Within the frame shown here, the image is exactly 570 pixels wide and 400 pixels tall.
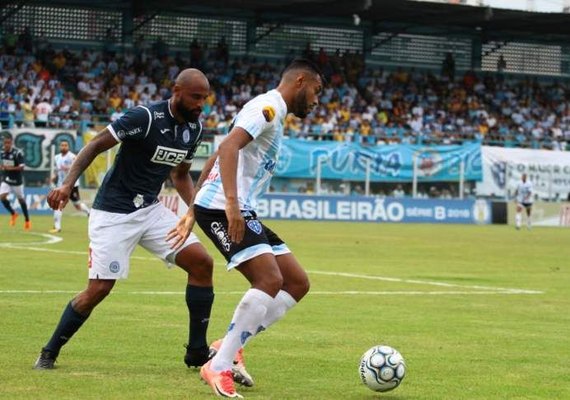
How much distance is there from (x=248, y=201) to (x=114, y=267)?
4.64 ft

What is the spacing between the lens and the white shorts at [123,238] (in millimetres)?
9516

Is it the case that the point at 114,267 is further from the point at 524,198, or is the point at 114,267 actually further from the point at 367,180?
the point at 524,198

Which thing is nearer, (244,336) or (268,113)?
(268,113)

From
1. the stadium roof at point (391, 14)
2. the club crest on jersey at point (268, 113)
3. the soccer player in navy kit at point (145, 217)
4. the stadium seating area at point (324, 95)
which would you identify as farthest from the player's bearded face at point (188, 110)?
the stadium roof at point (391, 14)

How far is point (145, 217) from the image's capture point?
9.72 m

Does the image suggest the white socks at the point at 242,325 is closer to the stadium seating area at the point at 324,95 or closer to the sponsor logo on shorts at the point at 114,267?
the sponsor logo on shorts at the point at 114,267

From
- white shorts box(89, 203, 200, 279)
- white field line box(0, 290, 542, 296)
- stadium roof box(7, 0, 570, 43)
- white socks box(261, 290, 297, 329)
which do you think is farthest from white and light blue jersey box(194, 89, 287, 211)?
stadium roof box(7, 0, 570, 43)

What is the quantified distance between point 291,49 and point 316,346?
4883 cm

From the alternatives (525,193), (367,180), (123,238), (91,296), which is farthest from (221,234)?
(525,193)

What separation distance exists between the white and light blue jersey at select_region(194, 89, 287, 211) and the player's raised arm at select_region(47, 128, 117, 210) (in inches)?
34.4

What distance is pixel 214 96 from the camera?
170 feet

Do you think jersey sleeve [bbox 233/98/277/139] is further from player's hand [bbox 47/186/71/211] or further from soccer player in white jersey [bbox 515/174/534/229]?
soccer player in white jersey [bbox 515/174/534/229]

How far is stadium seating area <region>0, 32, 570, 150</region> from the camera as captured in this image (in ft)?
153

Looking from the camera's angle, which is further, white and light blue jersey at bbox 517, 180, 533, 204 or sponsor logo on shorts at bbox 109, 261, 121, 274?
white and light blue jersey at bbox 517, 180, 533, 204
